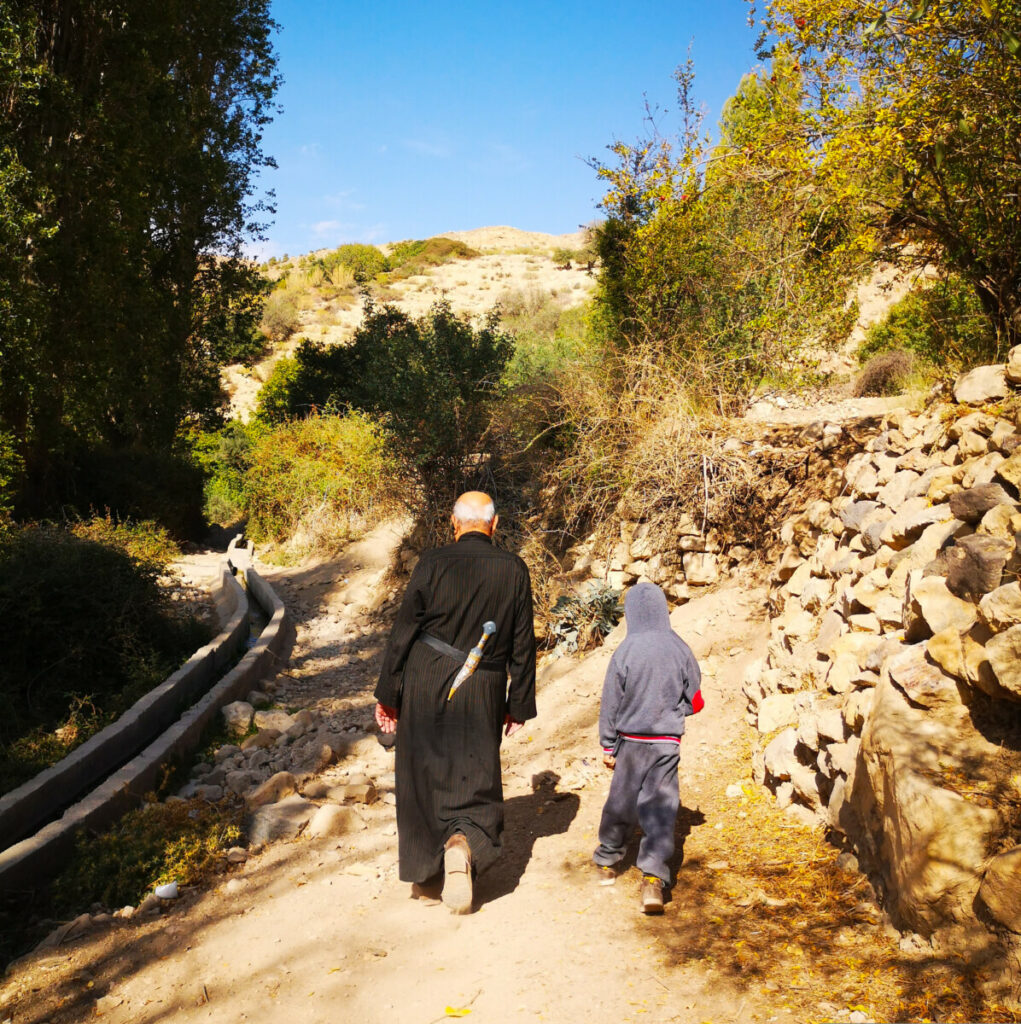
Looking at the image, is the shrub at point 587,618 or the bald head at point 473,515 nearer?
the bald head at point 473,515

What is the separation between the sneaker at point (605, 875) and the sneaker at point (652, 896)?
350 millimetres

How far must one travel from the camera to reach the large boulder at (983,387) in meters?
5.42

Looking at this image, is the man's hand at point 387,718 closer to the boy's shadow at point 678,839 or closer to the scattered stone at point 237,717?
the boy's shadow at point 678,839

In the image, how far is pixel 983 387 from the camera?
18.1ft

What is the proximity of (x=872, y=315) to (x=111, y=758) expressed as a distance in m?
21.1

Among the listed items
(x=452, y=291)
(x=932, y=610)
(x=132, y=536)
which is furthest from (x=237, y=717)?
(x=452, y=291)

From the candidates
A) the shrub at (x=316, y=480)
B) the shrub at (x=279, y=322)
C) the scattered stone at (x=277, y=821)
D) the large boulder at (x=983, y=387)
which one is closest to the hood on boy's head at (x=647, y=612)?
the scattered stone at (x=277, y=821)

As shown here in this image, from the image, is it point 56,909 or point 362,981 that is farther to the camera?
point 56,909

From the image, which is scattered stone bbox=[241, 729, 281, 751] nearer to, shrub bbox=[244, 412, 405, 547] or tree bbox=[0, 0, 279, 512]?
tree bbox=[0, 0, 279, 512]

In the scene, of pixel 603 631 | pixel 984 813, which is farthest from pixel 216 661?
pixel 984 813

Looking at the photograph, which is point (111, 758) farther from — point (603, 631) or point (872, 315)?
point (872, 315)

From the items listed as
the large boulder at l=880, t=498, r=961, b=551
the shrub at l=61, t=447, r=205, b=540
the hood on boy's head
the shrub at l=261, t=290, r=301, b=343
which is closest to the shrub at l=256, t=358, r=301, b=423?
the shrub at l=61, t=447, r=205, b=540

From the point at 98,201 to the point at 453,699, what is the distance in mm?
10200

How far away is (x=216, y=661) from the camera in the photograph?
915cm
